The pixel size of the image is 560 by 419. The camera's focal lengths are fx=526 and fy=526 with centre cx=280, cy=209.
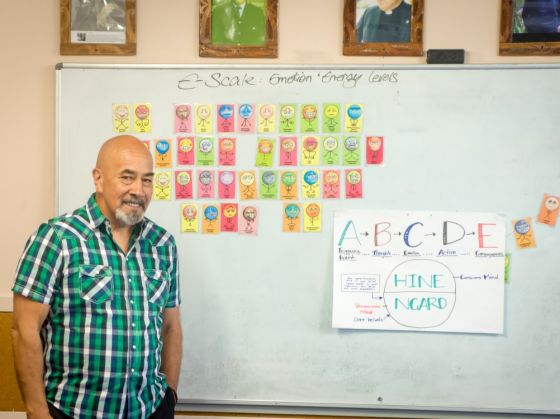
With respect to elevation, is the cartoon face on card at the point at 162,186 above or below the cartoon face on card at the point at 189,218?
above

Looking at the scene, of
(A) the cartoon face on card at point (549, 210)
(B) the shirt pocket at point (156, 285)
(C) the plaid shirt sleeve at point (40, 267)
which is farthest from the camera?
(A) the cartoon face on card at point (549, 210)

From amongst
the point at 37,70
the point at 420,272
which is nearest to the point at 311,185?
the point at 420,272

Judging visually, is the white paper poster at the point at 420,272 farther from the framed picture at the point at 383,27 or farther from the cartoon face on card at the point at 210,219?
the framed picture at the point at 383,27

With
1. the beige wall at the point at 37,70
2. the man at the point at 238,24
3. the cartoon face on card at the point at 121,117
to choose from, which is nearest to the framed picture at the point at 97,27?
the beige wall at the point at 37,70

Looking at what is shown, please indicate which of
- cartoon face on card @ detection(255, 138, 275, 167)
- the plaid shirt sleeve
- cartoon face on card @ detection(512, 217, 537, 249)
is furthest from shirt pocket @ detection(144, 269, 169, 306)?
cartoon face on card @ detection(512, 217, 537, 249)

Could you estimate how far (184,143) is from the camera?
6.51 ft

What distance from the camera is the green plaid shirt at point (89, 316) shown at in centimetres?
146

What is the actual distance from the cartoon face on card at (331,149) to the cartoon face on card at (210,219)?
45 cm

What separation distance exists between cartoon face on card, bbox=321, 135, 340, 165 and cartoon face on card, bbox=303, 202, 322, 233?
17cm

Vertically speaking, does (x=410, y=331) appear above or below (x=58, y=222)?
below

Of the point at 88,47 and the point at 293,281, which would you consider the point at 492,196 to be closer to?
the point at 293,281

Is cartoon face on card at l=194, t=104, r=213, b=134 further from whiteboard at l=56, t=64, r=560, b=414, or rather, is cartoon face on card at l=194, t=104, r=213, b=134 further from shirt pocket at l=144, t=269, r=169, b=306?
shirt pocket at l=144, t=269, r=169, b=306

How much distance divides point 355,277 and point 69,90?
1290mm

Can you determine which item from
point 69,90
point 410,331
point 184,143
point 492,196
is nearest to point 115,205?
point 184,143
